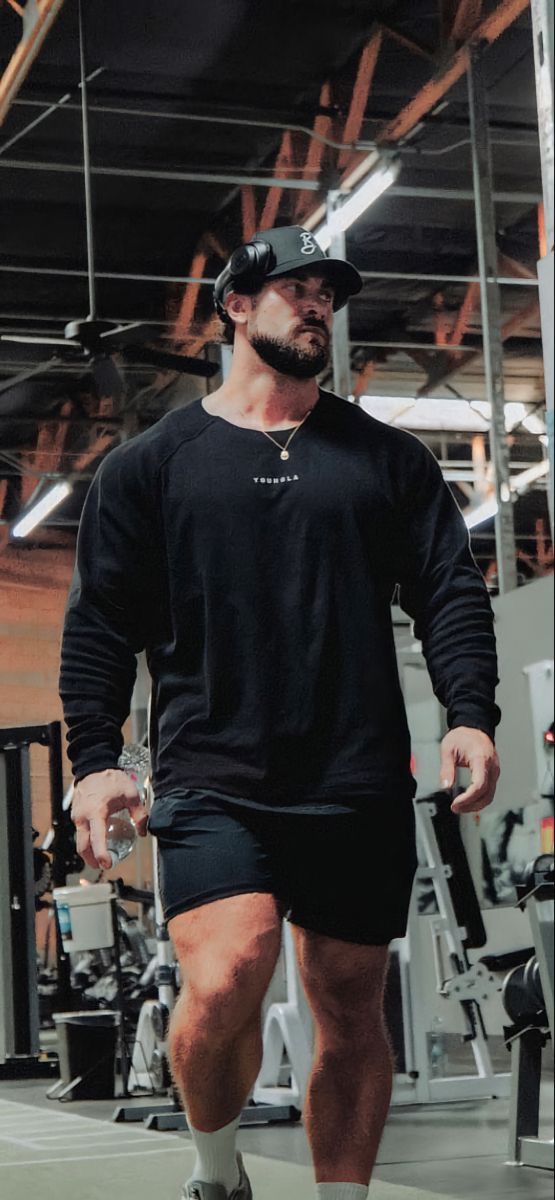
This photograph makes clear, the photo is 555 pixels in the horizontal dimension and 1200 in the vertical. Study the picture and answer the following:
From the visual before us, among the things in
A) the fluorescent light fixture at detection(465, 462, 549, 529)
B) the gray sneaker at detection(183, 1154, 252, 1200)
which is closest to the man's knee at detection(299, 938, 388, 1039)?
the gray sneaker at detection(183, 1154, 252, 1200)

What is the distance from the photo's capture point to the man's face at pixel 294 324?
2096mm

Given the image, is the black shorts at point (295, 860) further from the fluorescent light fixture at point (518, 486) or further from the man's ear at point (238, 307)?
the fluorescent light fixture at point (518, 486)

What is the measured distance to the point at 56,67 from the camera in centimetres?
445

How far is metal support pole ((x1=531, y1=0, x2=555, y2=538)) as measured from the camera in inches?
57.8

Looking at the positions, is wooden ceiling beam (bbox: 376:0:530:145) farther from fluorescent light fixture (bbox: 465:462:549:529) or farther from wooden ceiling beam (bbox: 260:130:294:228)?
fluorescent light fixture (bbox: 465:462:549:529)

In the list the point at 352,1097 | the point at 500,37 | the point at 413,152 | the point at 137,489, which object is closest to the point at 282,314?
the point at 137,489

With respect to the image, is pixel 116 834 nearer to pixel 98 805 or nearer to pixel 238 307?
pixel 98 805

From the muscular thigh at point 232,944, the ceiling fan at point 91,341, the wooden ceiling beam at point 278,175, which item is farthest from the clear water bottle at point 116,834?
the wooden ceiling beam at point 278,175

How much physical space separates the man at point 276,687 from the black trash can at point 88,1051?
235 cm

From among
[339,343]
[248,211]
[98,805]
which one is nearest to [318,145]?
[339,343]

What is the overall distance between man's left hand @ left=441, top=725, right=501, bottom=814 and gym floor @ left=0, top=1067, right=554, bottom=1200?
3.53 feet

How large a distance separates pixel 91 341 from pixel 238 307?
7.42 ft

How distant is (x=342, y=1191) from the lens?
1.97 meters

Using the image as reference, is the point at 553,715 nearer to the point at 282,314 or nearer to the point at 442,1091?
the point at 282,314
